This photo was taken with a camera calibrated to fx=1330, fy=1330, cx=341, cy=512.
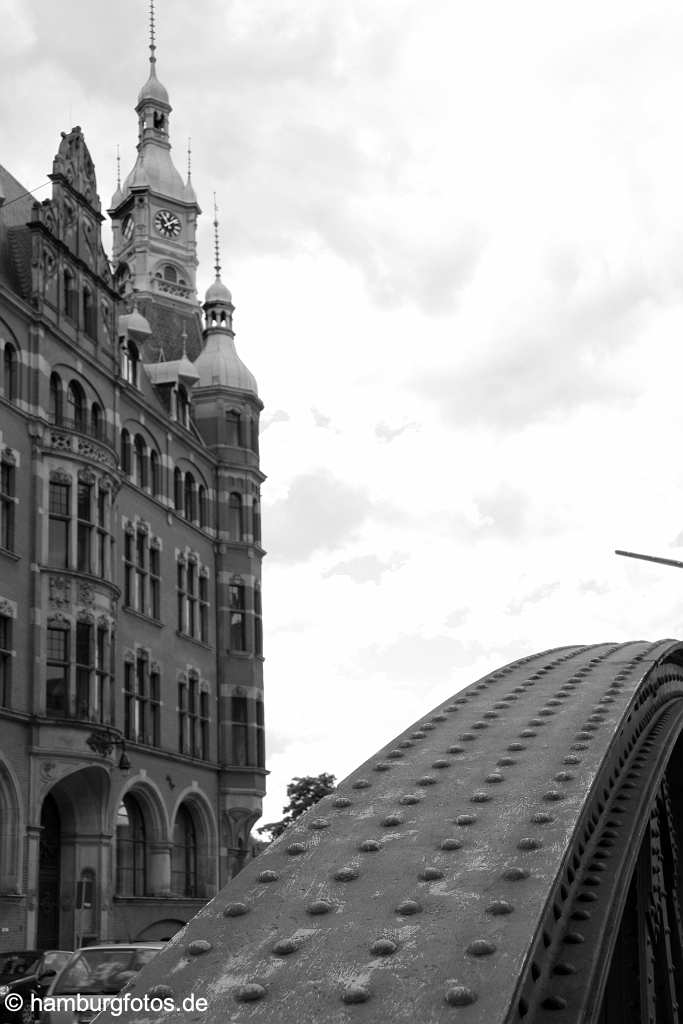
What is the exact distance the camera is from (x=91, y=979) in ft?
43.7

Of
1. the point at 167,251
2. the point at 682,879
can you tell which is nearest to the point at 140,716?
the point at 167,251

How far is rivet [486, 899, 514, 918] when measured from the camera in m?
2.69

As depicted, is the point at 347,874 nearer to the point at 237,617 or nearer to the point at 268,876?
the point at 268,876

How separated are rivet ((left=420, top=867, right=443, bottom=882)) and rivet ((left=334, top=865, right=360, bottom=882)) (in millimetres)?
160

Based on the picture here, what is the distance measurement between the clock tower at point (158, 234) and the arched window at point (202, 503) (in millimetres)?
7047

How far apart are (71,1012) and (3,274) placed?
23.2 m

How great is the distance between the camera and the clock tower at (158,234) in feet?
163

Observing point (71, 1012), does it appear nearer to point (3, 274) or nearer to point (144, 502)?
point (3, 274)

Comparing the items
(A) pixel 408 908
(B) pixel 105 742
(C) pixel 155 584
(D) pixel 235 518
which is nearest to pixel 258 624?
(D) pixel 235 518

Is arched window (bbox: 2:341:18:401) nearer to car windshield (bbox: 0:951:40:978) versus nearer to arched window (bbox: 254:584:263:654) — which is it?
car windshield (bbox: 0:951:40:978)

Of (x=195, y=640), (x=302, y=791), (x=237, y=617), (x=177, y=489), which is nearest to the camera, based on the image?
(x=195, y=640)

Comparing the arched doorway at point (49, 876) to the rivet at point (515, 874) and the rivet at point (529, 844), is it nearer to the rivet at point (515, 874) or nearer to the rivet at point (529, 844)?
the rivet at point (529, 844)

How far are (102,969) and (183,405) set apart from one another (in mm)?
30968

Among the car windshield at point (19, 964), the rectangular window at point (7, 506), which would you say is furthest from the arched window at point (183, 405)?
the car windshield at point (19, 964)
